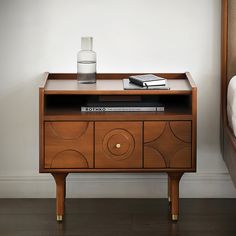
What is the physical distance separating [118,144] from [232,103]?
0.53m

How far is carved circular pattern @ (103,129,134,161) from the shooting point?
3057 mm

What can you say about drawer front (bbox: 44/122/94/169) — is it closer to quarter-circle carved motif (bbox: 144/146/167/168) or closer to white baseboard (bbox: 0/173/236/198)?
quarter-circle carved motif (bbox: 144/146/167/168)

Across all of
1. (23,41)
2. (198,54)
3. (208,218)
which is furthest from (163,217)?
(23,41)

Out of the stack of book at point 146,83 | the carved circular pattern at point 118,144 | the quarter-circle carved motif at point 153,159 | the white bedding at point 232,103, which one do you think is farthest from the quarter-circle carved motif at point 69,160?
the white bedding at point 232,103

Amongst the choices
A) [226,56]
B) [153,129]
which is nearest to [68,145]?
[153,129]

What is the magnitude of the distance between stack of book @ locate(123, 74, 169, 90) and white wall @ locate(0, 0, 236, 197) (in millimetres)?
282

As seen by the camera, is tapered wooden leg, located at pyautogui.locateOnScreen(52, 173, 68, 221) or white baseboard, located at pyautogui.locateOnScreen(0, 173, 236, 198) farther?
white baseboard, located at pyautogui.locateOnScreen(0, 173, 236, 198)

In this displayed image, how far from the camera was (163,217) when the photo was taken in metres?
3.23

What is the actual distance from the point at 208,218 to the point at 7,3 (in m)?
1.37

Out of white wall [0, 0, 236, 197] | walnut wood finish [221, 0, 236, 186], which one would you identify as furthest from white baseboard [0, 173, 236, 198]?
walnut wood finish [221, 0, 236, 186]

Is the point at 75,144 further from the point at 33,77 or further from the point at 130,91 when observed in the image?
the point at 33,77

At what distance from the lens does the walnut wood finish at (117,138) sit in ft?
9.97

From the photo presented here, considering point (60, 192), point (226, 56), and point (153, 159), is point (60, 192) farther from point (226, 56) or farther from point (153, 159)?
point (226, 56)

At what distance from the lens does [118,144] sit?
306 centimetres
